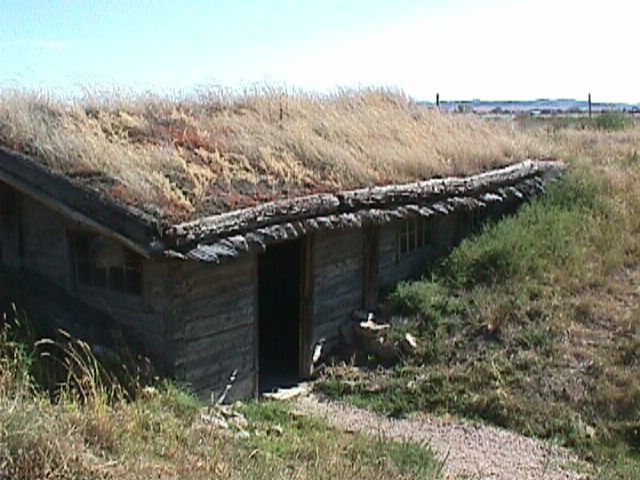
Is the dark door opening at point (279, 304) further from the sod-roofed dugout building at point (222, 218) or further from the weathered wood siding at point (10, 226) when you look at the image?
the weathered wood siding at point (10, 226)

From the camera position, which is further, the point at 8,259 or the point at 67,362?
the point at 8,259

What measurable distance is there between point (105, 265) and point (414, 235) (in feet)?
18.7

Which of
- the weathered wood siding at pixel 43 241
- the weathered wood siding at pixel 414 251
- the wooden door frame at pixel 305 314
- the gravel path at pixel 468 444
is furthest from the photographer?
the weathered wood siding at pixel 414 251

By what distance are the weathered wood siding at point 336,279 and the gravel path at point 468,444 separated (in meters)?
1.46

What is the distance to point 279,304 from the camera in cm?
1214

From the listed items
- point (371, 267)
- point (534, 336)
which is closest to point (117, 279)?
point (371, 267)

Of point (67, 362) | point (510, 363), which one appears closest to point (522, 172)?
point (510, 363)

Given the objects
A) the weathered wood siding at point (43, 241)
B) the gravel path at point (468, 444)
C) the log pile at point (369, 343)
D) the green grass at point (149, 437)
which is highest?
the weathered wood siding at point (43, 241)

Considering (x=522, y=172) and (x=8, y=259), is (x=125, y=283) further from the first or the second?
(x=522, y=172)

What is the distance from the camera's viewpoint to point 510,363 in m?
10.4

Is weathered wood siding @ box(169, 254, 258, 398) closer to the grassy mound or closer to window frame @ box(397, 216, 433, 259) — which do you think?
the grassy mound

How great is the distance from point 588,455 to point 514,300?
141 inches

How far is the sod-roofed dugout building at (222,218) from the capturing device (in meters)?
8.71

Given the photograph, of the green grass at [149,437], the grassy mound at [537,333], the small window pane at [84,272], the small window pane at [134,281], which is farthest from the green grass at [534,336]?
the small window pane at [84,272]
